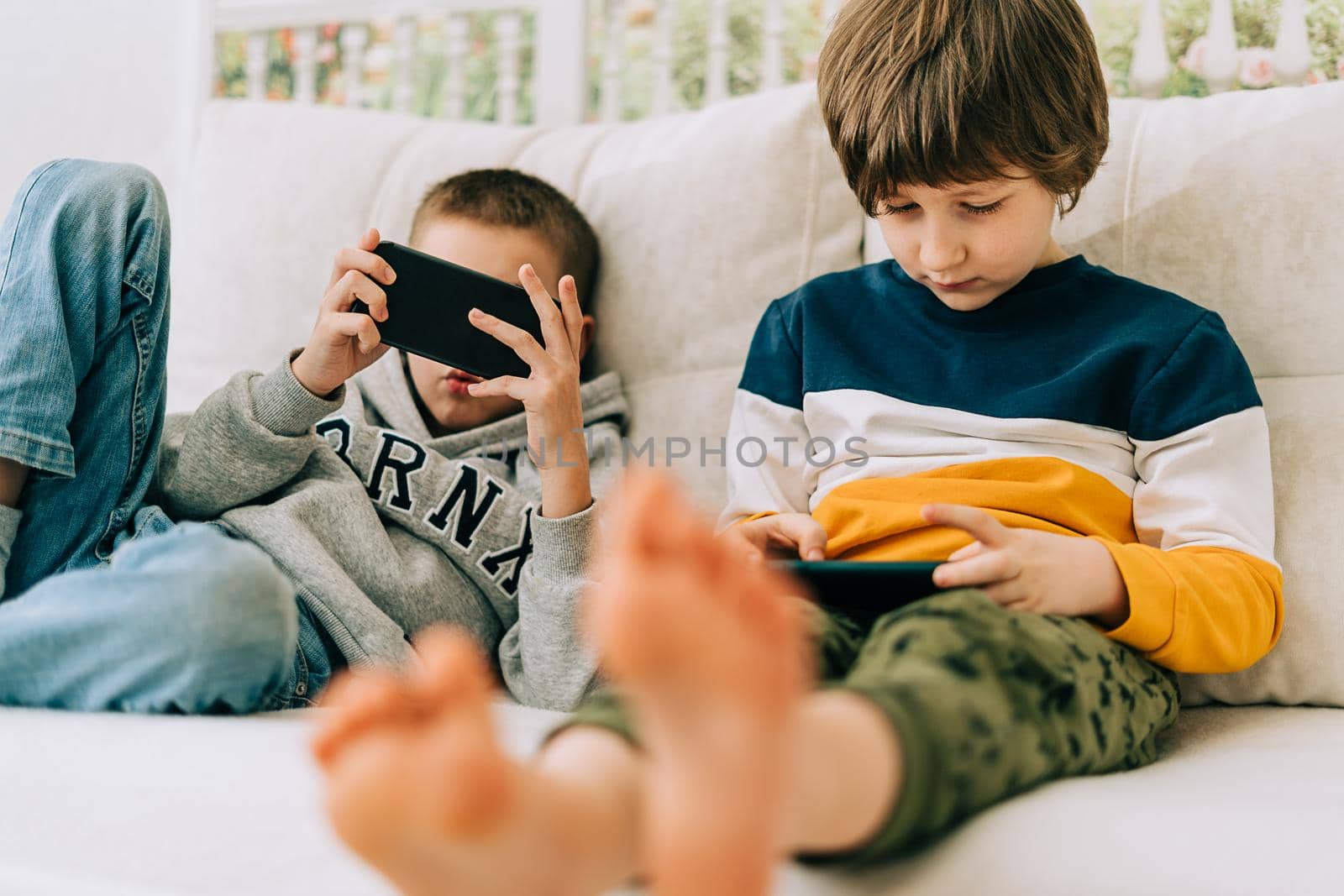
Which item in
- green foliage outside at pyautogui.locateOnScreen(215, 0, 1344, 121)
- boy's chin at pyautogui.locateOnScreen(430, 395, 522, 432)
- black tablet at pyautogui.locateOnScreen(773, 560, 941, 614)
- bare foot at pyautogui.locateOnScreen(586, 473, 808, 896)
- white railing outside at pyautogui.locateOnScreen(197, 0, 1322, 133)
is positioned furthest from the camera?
green foliage outside at pyautogui.locateOnScreen(215, 0, 1344, 121)

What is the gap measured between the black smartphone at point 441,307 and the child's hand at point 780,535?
0.86ft

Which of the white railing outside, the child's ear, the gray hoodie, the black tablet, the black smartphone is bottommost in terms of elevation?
the gray hoodie

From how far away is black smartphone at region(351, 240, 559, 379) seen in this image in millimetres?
992

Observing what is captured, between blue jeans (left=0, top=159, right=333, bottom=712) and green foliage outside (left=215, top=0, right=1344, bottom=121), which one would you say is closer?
blue jeans (left=0, top=159, right=333, bottom=712)

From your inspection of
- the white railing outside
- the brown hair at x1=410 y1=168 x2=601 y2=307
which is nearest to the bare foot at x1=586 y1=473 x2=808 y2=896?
the brown hair at x1=410 y1=168 x2=601 y2=307

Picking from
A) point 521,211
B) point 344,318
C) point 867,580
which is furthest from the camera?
point 521,211

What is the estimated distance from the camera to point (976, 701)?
1.78 feet

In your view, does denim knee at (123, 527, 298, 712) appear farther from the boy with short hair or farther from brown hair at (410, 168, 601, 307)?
brown hair at (410, 168, 601, 307)

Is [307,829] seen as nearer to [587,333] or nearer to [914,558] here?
[914,558]

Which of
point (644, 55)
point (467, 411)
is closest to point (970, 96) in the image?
point (467, 411)

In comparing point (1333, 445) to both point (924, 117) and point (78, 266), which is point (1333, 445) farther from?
point (78, 266)

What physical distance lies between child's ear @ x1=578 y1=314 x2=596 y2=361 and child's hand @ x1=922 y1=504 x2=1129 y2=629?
0.64 meters

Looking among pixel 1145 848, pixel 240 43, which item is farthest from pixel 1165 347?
pixel 240 43

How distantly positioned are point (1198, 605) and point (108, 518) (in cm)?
86
